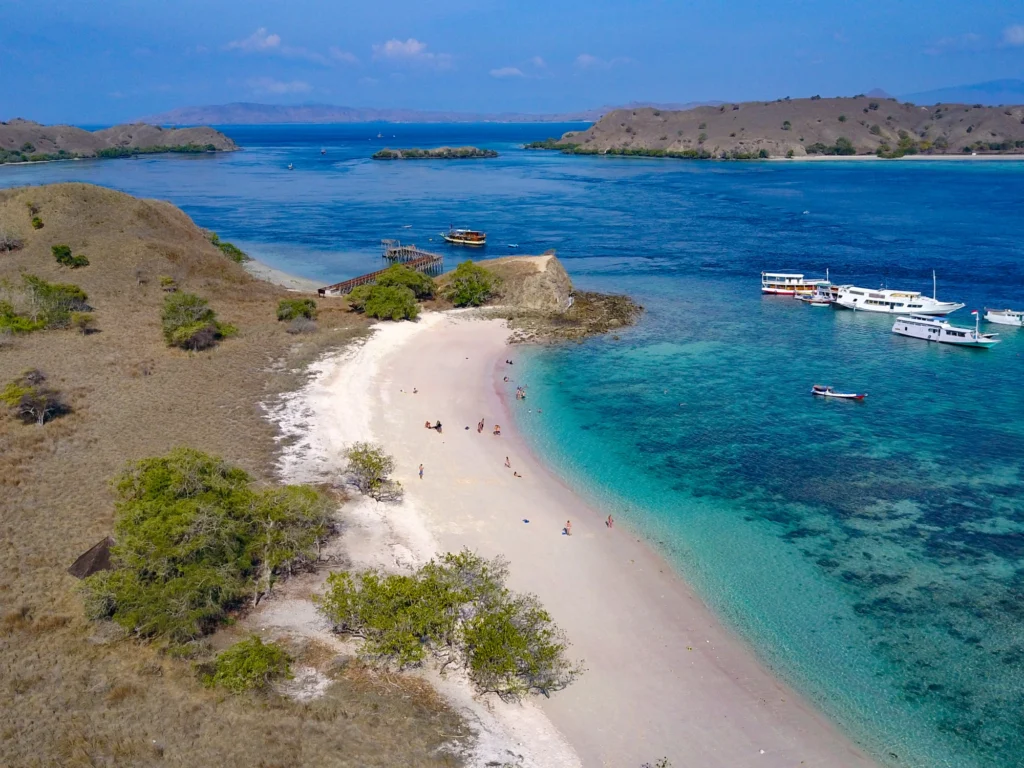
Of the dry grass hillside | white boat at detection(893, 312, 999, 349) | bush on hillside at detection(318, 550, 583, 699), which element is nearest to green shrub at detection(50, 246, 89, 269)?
the dry grass hillside

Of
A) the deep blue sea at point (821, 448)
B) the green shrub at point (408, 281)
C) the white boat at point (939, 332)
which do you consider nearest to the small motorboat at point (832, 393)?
the deep blue sea at point (821, 448)

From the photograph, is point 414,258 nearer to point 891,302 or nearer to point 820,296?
point 820,296

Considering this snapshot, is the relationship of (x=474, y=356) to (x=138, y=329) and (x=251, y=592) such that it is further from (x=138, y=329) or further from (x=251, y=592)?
(x=251, y=592)

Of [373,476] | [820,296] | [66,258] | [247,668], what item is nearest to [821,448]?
[373,476]

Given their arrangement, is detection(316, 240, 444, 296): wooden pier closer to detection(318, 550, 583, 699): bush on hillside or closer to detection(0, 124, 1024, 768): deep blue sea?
detection(0, 124, 1024, 768): deep blue sea

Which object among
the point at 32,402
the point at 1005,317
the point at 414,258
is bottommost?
the point at 32,402

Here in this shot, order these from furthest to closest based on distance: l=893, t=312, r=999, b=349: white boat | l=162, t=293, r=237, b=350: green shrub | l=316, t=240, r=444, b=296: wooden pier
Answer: l=316, t=240, r=444, b=296: wooden pier, l=893, t=312, r=999, b=349: white boat, l=162, t=293, r=237, b=350: green shrub
